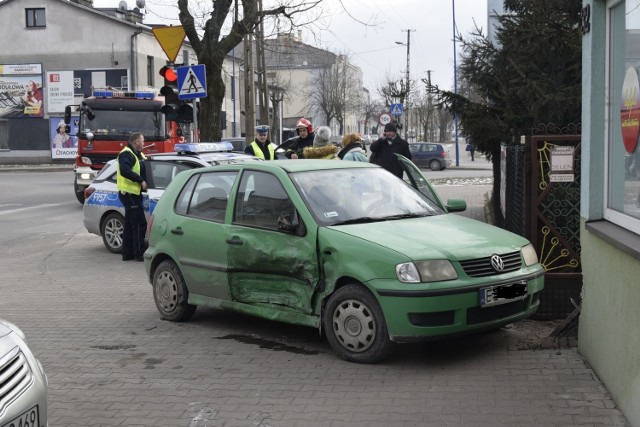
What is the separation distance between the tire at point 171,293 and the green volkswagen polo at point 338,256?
13mm

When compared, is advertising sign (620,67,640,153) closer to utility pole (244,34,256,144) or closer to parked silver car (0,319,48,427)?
parked silver car (0,319,48,427)

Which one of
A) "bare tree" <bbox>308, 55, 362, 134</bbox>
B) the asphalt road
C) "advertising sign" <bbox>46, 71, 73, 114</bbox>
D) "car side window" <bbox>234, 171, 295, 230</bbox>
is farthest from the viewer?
"bare tree" <bbox>308, 55, 362, 134</bbox>

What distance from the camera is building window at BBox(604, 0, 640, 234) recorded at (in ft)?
17.3

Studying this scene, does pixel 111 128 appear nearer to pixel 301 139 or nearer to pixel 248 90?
pixel 301 139

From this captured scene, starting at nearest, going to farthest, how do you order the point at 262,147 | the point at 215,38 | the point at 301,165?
the point at 301,165 < the point at 262,147 < the point at 215,38

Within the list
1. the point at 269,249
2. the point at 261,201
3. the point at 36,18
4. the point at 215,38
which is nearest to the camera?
the point at 269,249

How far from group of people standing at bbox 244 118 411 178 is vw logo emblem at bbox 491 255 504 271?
2967 millimetres

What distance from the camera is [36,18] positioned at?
5097 centimetres

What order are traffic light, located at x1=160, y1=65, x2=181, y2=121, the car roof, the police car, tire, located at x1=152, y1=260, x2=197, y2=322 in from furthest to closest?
traffic light, located at x1=160, y1=65, x2=181, y2=121, the police car, tire, located at x1=152, y1=260, x2=197, y2=322, the car roof

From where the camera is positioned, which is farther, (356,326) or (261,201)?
(261,201)

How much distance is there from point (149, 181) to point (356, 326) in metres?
7.48

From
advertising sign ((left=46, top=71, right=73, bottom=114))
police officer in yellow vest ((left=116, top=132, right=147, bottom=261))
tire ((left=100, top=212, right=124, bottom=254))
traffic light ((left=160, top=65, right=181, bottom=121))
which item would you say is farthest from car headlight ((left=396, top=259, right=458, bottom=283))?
advertising sign ((left=46, top=71, right=73, bottom=114))

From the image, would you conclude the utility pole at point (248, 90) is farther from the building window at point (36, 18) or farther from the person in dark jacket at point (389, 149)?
the building window at point (36, 18)

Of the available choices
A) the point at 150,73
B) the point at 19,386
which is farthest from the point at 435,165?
the point at 19,386
